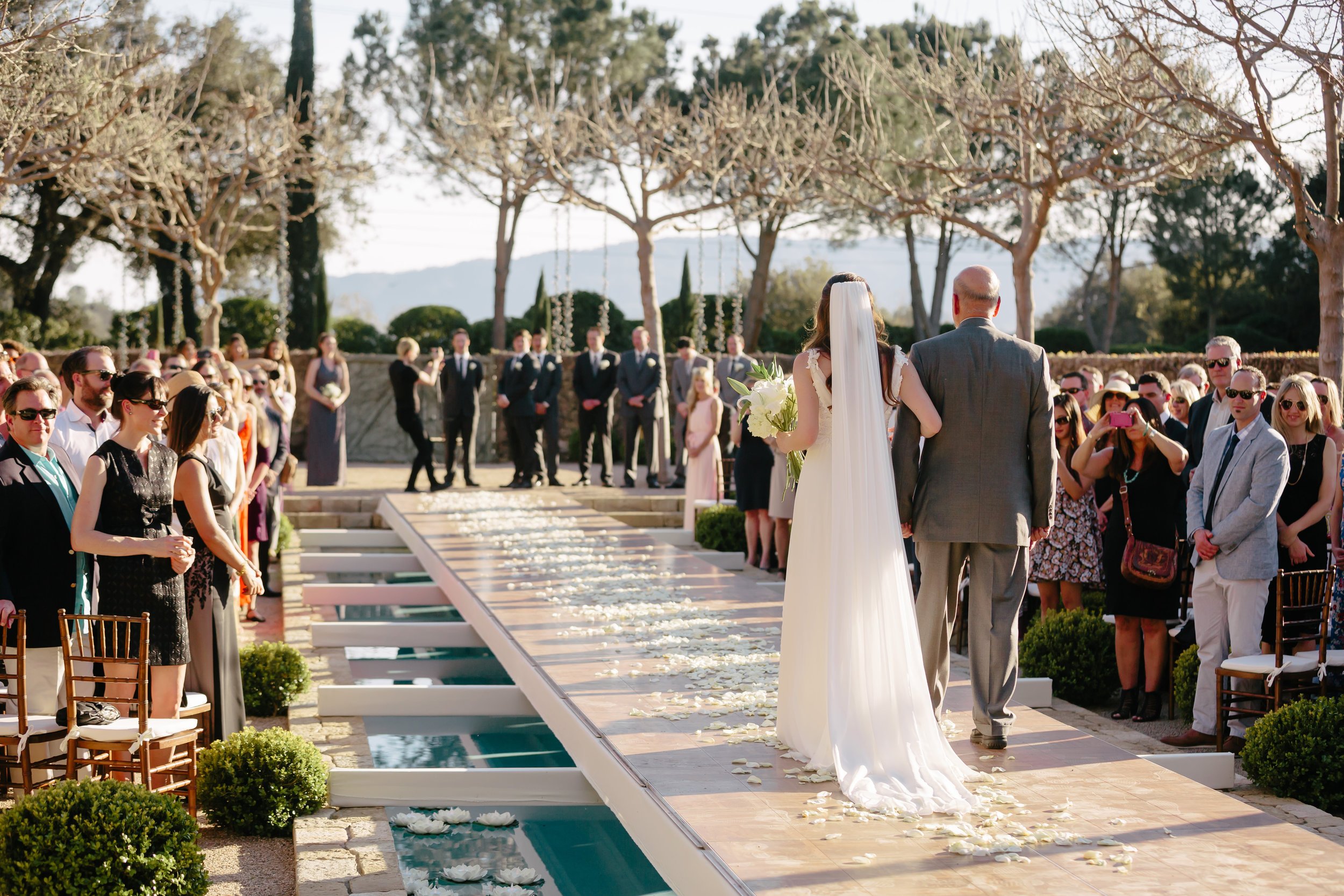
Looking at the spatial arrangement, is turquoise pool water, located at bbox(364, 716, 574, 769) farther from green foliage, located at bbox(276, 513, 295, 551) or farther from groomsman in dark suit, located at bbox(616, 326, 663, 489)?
groomsman in dark suit, located at bbox(616, 326, 663, 489)

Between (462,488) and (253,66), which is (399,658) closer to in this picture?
(462,488)

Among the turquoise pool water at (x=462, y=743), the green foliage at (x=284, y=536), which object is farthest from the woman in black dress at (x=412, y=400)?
the turquoise pool water at (x=462, y=743)

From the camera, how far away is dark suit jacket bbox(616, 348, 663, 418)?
16312 millimetres

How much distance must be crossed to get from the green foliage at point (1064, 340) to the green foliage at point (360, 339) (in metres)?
14.9

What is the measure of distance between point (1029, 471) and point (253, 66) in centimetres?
2691

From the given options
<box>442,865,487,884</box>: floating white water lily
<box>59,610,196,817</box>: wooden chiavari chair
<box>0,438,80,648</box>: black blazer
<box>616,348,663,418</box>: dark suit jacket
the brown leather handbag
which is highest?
<box>616,348,663,418</box>: dark suit jacket

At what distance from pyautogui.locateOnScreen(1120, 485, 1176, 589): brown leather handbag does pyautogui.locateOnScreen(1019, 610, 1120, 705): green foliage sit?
64cm

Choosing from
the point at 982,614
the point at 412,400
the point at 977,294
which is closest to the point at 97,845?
the point at 982,614

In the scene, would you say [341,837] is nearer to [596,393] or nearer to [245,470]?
[245,470]

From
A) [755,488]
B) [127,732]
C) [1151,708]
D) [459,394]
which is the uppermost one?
[459,394]

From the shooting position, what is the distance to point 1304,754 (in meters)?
5.68

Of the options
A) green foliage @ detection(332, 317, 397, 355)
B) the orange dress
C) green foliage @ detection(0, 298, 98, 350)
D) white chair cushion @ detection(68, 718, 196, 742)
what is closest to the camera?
white chair cushion @ detection(68, 718, 196, 742)

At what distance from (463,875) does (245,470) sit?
187 inches

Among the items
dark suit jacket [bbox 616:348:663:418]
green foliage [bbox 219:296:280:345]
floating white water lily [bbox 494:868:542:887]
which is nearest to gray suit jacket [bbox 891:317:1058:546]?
floating white water lily [bbox 494:868:542:887]
